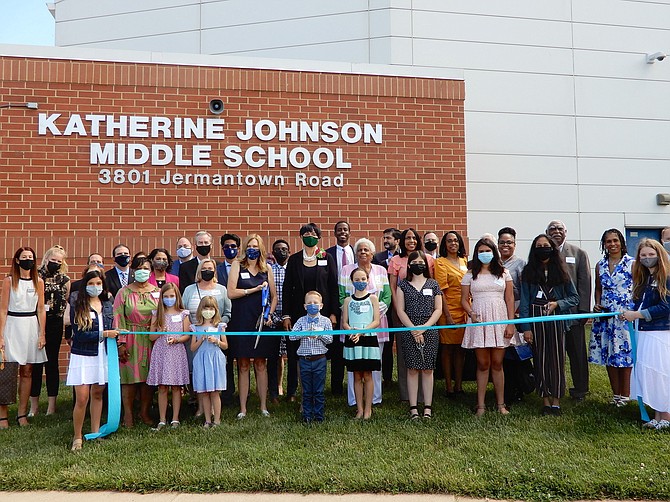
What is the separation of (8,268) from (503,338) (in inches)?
282

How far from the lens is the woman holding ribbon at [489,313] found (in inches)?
250

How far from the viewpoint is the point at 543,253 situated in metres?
6.41

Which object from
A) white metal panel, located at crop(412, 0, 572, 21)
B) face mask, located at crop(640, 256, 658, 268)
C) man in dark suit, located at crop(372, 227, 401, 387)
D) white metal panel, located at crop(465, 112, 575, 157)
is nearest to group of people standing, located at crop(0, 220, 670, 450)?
→ face mask, located at crop(640, 256, 658, 268)

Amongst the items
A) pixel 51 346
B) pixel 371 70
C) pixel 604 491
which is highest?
pixel 371 70

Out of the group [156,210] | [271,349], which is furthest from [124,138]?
[271,349]

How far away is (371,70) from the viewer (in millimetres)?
9836

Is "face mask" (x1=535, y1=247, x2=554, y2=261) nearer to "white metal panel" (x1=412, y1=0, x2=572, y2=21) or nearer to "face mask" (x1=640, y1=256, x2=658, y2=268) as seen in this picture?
"face mask" (x1=640, y1=256, x2=658, y2=268)

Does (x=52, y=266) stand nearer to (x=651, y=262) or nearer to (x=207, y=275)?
(x=207, y=275)

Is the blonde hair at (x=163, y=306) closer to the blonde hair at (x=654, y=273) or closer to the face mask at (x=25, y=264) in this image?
the face mask at (x=25, y=264)

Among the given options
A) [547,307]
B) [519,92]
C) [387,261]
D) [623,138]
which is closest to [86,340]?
[387,261]

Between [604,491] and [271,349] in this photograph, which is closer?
[604,491]

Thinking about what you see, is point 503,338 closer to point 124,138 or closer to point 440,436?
point 440,436

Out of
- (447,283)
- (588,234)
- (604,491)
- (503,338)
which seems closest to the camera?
(604,491)

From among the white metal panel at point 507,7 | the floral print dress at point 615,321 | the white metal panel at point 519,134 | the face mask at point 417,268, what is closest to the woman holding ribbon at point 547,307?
the floral print dress at point 615,321
